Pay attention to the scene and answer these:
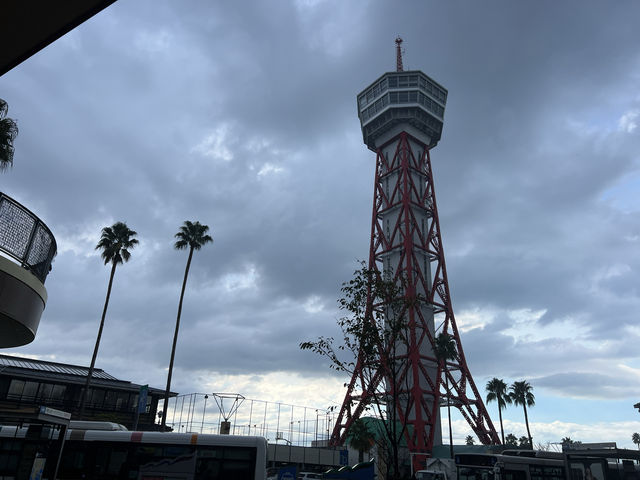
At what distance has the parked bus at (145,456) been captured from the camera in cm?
2041

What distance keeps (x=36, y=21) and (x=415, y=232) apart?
3162 inches

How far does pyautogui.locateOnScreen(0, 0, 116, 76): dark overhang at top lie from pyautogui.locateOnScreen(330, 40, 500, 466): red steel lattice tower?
6509 cm

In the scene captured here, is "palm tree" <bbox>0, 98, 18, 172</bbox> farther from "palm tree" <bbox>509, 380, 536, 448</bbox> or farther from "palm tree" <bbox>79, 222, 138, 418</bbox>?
"palm tree" <bbox>509, 380, 536, 448</bbox>

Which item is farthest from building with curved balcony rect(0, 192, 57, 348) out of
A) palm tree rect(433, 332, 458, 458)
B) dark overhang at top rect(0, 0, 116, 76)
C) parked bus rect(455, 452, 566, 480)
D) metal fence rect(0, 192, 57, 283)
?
palm tree rect(433, 332, 458, 458)

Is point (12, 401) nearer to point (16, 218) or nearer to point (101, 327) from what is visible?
point (101, 327)

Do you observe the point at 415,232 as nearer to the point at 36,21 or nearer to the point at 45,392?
the point at 45,392

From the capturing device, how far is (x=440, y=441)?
73750 millimetres

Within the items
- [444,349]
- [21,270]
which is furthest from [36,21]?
[444,349]

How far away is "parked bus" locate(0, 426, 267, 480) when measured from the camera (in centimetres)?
2041

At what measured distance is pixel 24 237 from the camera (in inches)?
394

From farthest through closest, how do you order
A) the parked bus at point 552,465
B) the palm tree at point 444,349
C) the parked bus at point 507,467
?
the palm tree at point 444,349, the parked bus at point 507,467, the parked bus at point 552,465

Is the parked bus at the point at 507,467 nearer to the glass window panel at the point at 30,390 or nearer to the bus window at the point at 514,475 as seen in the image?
the bus window at the point at 514,475

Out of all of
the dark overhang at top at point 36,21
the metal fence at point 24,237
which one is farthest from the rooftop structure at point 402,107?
the dark overhang at top at point 36,21

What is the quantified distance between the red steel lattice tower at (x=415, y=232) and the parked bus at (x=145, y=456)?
1900 inches
